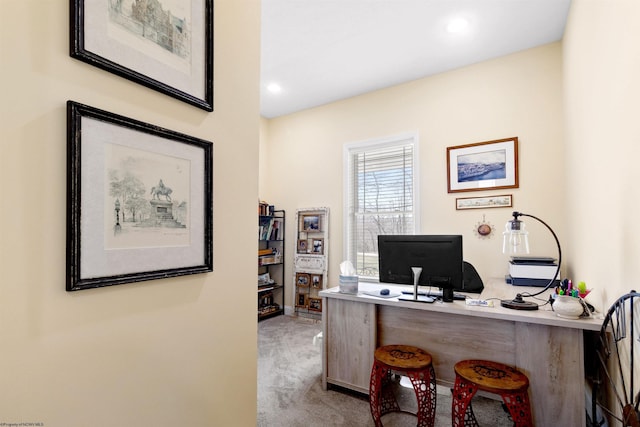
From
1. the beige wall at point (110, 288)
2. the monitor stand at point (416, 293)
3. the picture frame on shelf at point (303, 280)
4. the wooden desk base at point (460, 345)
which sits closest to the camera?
the beige wall at point (110, 288)

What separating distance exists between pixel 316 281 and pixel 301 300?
396mm

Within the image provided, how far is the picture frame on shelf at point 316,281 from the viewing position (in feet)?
14.8

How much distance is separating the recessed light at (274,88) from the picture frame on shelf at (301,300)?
9.20 ft

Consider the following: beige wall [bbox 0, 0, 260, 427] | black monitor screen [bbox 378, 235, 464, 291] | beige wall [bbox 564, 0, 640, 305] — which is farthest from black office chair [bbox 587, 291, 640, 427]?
beige wall [bbox 0, 0, 260, 427]

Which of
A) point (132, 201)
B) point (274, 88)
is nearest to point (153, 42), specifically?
point (132, 201)

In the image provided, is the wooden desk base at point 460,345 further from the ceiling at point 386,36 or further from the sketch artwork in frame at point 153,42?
the ceiling at point 386,36

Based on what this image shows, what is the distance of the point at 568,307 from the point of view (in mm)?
1783

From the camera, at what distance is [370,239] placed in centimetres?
425

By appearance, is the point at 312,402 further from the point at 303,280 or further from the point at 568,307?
the point at 303,280

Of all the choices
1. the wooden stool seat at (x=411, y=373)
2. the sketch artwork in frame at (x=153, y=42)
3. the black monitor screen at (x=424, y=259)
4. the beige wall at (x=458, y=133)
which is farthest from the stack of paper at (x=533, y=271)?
the sketch artwork in frame at (x=153, y=42)

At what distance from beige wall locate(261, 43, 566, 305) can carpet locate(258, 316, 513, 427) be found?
145 cm

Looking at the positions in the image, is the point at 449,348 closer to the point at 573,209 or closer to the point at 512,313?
the point at 512,313

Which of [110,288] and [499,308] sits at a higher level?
[110,288]

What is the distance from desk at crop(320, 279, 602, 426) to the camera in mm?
1785
